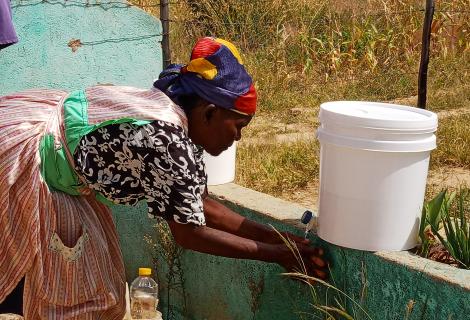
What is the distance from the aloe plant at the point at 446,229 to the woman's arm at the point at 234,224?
1.45 feet

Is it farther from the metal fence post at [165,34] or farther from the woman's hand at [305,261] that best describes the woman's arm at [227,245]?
the metal fence post at [165,34]

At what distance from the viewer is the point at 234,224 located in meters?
3.05

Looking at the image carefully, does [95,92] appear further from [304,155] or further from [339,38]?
[339,38]

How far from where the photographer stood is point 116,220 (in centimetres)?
462

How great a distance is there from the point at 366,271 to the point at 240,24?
632 cm

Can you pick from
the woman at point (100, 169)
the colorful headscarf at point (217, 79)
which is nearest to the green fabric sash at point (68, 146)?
the woman at point (100, 169)

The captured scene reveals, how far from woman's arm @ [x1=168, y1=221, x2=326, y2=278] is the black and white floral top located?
0.06m

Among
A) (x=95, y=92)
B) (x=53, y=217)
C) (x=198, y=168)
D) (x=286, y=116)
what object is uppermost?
(x=95, y=92)

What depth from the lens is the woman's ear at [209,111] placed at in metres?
2.56

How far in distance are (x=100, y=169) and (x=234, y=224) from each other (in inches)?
28.1

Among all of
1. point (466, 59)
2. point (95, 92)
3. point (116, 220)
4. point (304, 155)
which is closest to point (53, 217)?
point (95, 92)

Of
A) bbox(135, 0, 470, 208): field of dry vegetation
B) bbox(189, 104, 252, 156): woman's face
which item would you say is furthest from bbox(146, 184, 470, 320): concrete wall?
bbox(135, 0, 470, 208): field of dry vegetation

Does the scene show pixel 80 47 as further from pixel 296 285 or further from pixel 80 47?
pixel 296 285

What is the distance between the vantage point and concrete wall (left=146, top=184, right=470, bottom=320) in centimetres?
265
